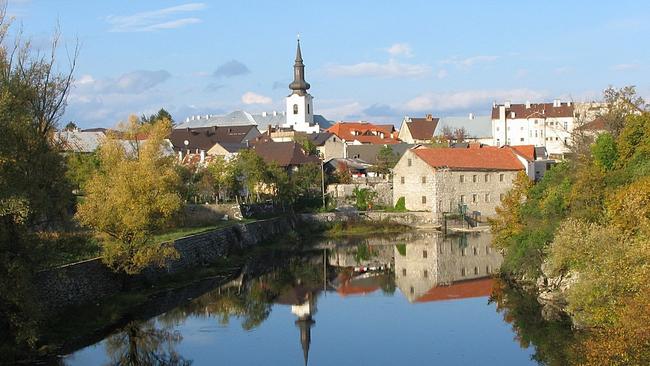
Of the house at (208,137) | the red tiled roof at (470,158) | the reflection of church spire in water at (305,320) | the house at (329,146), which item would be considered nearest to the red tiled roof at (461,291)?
the reflection of church spire in water at (305,320)

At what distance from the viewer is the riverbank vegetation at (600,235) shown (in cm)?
1759

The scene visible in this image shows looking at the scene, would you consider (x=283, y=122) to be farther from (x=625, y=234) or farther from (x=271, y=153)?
(x=625, y=234)

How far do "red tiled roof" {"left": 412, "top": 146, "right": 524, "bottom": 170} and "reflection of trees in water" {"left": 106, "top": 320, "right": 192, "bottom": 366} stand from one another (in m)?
33.8

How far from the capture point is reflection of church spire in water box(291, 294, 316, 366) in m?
24.5

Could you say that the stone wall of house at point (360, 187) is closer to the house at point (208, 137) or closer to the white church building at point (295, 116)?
the house at point (208, 137)

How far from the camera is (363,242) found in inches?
1941

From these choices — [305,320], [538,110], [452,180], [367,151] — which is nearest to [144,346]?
[305,320]

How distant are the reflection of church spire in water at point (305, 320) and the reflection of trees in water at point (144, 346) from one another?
3.59m

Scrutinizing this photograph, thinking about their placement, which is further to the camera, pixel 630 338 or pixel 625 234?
pixel 625 234

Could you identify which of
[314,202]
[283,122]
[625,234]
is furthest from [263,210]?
[283,122]

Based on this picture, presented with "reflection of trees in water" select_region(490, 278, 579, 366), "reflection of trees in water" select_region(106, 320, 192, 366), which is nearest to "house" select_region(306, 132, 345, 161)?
"reflection of trees in water" select_region(490, 278, 579, 366)

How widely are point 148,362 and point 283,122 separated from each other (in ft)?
304

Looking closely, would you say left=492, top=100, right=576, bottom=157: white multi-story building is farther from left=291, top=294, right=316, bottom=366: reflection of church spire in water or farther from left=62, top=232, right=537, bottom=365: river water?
left=291, top=294, right=316, bottom=366: reflection of church spire in water

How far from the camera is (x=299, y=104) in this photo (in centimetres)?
10794
